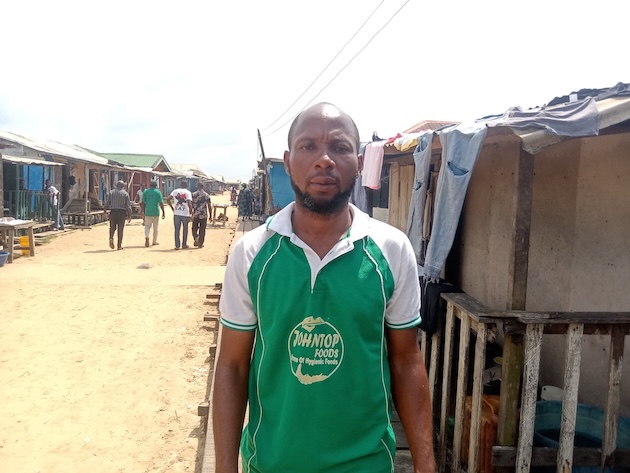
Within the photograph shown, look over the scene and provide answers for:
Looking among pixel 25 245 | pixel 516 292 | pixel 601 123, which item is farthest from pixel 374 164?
pixel 25 245

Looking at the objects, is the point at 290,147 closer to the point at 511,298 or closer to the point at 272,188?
the point at 511,298

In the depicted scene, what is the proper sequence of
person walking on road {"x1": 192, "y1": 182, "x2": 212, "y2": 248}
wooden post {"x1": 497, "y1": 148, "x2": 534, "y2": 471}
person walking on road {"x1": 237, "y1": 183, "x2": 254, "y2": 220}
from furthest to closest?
person walking on road {"x1": 237, "y1": 183, "x2": 254, "y2": 220} < person walking on road {"x1": 192, "y1": 182, "x2": 212, "y2": 248} < wooden post {"x1": 497, "y1": 148, "x2": 534, "y2": 471}

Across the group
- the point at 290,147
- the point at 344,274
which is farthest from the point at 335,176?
the point at 344,274

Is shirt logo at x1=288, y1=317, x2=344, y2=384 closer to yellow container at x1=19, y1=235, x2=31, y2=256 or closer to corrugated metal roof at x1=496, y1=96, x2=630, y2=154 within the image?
corrugated metal roof at x1=496, y1=96, x2=630, y2=154

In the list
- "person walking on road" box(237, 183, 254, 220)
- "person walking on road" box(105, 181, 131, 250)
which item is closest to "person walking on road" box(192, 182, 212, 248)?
"person walking on road" box(105, 181, 131, 250)

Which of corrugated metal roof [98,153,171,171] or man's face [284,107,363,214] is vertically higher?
corrugated metal roof [98,153,171,171]

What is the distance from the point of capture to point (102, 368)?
5.68 m

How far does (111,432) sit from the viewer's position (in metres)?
4.39

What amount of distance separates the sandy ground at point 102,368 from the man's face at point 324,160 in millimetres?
3027

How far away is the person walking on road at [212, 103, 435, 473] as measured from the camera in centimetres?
164

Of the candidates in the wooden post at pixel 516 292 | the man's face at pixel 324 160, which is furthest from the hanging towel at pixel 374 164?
the man's face at pixel 324 160

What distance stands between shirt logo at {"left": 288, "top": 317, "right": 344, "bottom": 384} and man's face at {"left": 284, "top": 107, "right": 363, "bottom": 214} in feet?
1.32

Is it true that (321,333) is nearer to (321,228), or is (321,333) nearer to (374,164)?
(321,228)

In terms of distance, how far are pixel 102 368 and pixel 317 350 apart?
480 centimetres
